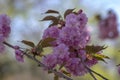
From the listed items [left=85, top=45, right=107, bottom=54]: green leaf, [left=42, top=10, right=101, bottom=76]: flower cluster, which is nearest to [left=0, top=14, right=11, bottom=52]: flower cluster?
[left=42, top=10, right=101, bottom=76]: flower cluster

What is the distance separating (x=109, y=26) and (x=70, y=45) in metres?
3.86

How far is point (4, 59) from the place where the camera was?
49.8ft

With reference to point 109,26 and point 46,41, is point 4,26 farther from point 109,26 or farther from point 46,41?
point 109,26

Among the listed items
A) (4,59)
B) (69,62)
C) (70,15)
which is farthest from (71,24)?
(4,59)

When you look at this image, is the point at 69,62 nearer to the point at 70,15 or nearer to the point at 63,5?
the point at 70,15

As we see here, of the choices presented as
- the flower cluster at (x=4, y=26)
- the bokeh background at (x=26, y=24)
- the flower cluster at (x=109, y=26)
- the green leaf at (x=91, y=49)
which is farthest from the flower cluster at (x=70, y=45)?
the bokeh background at (x=26, y=24)

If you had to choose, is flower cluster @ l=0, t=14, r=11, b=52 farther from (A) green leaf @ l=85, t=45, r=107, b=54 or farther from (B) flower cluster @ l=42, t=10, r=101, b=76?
(A) green leaf @ l=85, t=45, r=107, b=54

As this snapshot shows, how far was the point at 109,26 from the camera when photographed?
227 inches

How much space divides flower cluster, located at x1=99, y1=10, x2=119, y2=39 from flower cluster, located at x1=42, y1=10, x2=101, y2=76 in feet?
11.5

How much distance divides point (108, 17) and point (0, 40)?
3.61 meters

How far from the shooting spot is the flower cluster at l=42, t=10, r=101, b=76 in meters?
1.93

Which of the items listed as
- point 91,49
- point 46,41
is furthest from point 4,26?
point 91,49

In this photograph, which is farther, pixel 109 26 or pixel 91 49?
pixel 109 26

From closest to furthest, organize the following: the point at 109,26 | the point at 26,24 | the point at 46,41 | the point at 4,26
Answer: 1. the point at 46,41
2. the point at 4,26
3. the point at 109,26
4. the point at 26,24
